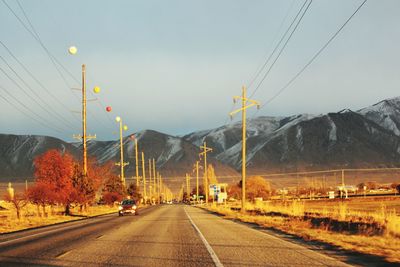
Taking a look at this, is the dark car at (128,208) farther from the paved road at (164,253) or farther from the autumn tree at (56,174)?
the paved road at (164,253)

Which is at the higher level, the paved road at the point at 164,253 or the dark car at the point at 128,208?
the paved road at the point at 164,253

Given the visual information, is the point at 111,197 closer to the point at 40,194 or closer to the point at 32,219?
the point at 40,194

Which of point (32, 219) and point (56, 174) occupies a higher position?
point (56, 174)

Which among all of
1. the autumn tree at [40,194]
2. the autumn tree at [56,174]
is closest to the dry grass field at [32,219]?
the autumn tree at [40,194]

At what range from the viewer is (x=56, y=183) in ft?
163

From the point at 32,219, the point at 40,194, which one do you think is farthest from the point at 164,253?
the point at 40,194

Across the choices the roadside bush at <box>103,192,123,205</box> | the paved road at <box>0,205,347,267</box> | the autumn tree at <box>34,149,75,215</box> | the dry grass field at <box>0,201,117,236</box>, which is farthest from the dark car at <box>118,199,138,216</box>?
the roadside bush at <box>103,192,123,205</box>

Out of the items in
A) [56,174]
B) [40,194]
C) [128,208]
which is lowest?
[128,208]

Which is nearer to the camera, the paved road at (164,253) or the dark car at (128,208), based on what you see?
the paved road at (164,253)

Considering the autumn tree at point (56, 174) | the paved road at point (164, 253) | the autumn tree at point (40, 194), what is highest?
the autumn tree at point (56, 174)

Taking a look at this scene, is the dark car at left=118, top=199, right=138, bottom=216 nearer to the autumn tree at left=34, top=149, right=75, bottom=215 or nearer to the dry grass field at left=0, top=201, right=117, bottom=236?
the dry grass field at left=0, top=201, right=117, bottom=236

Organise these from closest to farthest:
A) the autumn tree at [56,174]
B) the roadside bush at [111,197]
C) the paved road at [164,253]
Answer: the paved road at [164,253]
the autumn tree at [56,174]
the roadside bush at [111,197]

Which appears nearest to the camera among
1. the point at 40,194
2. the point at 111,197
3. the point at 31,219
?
the point at 31,219

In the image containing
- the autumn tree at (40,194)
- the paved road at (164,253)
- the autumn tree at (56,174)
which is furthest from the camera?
the autumn tree at (56,174)
